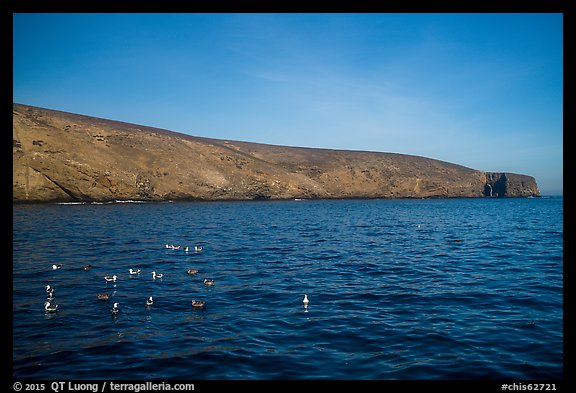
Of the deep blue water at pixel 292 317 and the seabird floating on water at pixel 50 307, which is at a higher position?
the seabird floating on water at pixel 50 307

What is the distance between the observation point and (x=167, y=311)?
44.4 ft

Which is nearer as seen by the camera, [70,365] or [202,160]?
[70,365]

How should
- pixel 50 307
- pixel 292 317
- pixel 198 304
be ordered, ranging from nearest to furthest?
pixel 292 317 → pixel 50 307 → pixel 198 304

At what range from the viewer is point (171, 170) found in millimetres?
124500

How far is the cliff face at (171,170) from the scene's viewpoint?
97.8m

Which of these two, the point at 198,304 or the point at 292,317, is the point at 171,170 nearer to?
the point at 198,304

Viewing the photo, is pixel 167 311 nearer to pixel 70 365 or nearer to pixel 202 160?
pixel 70 365

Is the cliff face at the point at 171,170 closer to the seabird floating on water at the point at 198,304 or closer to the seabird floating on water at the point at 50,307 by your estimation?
the seabird floating on water at the point at 50,307

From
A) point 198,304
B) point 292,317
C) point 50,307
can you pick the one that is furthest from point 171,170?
point 292,317

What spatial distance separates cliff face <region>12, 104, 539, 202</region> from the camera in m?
97.8

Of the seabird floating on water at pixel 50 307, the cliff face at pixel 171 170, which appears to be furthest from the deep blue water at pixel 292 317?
the cliff face at pixel 171 170
